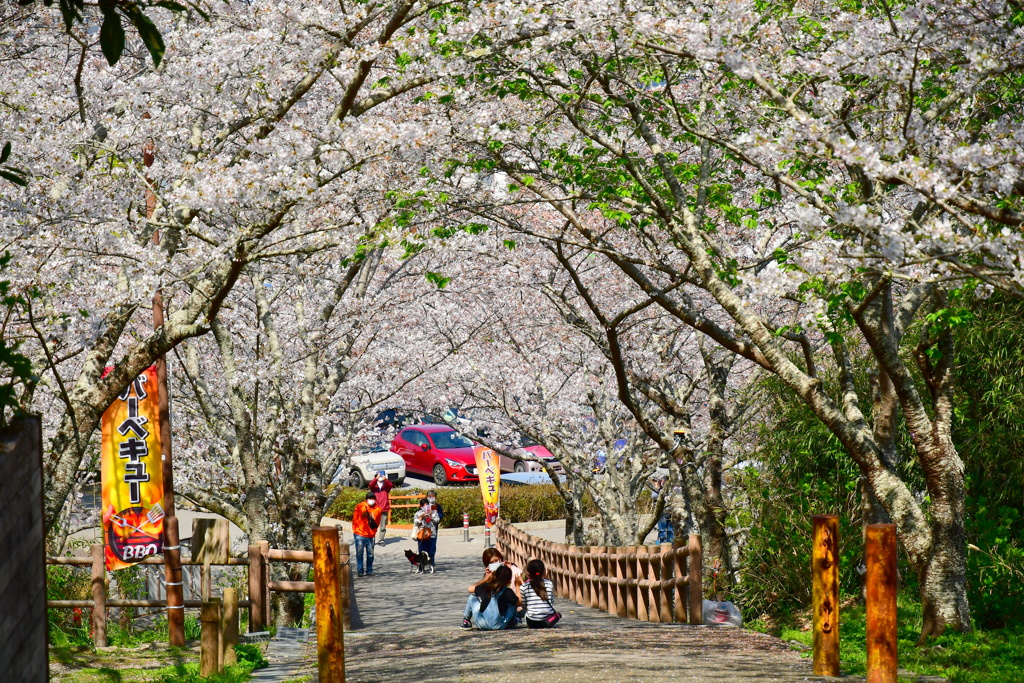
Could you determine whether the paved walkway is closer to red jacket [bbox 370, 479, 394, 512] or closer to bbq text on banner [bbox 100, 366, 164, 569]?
bbq text on banner [bbox 100, 366, 164, 569]

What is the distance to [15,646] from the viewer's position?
3.00 m

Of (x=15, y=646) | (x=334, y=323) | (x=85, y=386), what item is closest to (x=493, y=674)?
(x=85, y=386)

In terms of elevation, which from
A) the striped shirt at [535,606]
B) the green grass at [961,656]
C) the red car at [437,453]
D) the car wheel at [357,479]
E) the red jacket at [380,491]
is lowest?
the green grass at [961,656]

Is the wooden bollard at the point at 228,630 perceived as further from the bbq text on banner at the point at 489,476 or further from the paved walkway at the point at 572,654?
the bbq text on banner at the point at 489,476

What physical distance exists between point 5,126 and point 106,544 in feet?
13.7

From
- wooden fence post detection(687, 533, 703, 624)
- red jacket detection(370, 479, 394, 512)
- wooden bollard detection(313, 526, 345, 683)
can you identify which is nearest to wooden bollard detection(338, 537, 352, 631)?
wooden fence post detection(687, 533, 703, 624)

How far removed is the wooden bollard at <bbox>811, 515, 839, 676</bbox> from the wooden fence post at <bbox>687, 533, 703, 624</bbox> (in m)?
4.10

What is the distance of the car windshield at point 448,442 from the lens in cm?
3294

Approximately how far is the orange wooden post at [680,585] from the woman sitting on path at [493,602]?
71.9 inches

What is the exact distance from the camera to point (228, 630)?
8.27 metres

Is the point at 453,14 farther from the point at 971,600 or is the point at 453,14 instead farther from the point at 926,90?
the point at 971,600

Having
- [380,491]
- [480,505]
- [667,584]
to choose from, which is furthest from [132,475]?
[480,505]

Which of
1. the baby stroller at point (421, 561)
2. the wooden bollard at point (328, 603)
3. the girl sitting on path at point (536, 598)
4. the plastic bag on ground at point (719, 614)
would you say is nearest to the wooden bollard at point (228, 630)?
the wooden bollard at point (328, 603)

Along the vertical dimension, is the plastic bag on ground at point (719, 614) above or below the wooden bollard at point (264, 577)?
below
